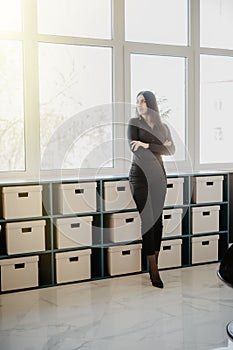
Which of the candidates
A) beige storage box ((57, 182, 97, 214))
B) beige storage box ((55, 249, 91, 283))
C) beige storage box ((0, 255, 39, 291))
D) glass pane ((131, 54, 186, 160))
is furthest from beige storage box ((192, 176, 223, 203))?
beige storage box ((0, 255, 39, 291))

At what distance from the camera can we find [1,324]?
313 cm

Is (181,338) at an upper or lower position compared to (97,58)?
lower

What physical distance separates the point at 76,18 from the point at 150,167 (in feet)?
5.12

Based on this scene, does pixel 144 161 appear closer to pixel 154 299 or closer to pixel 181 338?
pixel 154 299

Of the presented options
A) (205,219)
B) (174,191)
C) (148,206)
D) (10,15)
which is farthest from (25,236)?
(10,15)

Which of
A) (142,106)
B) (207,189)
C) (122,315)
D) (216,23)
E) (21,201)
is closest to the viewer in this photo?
(122,315)

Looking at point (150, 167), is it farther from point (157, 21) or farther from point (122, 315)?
point (157, 21)

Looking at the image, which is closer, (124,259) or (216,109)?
(124,259)

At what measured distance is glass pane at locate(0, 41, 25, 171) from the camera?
13.4 feet

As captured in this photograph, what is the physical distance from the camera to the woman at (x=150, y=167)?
3887mm

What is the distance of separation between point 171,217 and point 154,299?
0.98 metres

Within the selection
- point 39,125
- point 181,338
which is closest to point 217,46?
point 39,125

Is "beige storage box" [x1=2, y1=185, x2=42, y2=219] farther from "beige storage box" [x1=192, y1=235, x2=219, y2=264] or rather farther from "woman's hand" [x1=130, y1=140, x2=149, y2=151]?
"beige storage box" [x1=192, y1=235, x2=219, y2=264]

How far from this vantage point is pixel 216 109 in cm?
507
